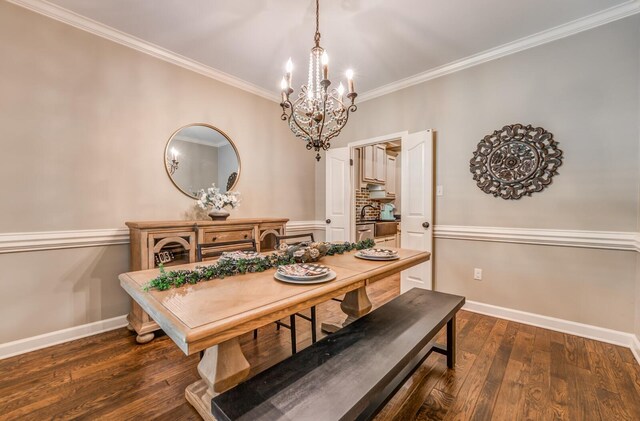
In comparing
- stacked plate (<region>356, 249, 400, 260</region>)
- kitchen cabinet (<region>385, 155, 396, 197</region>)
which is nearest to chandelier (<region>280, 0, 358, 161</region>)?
stacked plate (<region>356, 249, 400, 260</region>)

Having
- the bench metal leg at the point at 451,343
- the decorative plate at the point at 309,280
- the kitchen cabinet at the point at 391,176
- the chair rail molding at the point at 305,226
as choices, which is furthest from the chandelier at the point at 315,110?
the kitchen cabinet at the point at 391,176

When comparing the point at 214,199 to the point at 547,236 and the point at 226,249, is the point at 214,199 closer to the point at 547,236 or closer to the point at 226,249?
the point at 226,249

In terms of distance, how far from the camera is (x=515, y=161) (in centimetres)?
265

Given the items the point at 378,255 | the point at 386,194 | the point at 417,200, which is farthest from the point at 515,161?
the point at 386,194

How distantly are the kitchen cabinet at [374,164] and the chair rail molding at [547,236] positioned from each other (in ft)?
7.38

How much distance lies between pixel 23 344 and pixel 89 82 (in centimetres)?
223

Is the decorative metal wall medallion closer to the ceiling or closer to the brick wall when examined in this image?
the ceiling

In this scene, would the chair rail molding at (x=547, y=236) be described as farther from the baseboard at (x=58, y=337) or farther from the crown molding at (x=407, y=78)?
the baseboard at (x=58, y=337)

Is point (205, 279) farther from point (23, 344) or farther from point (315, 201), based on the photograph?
point (315, 201)

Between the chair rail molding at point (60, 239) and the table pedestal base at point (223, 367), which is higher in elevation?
the chair rail molding at point (60, 239)

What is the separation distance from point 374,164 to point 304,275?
172 inches

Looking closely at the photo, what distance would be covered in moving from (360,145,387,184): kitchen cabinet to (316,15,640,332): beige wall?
198cm

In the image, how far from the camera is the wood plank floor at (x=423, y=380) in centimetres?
151

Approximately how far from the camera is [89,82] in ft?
7.89
